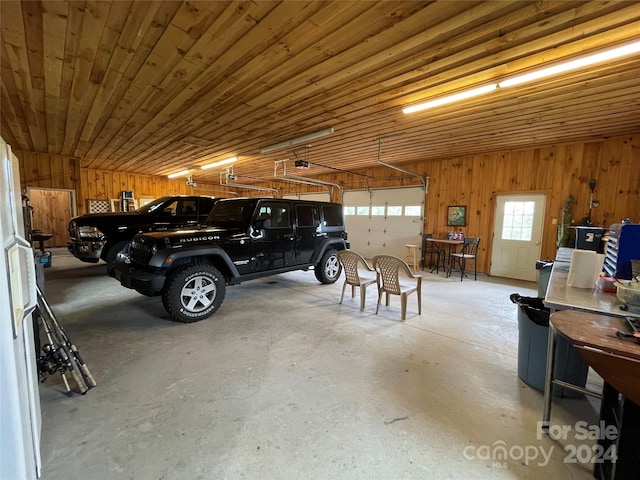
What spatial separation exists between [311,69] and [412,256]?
6136 millimetres

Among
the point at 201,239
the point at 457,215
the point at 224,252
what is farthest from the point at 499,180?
the point at 201,239

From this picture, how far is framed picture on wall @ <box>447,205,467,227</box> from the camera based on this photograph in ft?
23.2

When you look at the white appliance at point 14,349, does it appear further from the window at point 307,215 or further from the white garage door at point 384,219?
the white garage door at point 384,219

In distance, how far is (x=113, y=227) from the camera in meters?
5.44

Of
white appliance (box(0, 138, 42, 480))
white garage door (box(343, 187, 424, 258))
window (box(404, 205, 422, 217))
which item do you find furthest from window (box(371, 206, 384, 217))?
white appliance (box(0, 138, 42, 480))

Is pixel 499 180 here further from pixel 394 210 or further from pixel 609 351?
pixel 609 351

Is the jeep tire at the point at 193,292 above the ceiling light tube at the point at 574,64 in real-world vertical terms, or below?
below

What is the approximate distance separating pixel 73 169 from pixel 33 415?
1033cm

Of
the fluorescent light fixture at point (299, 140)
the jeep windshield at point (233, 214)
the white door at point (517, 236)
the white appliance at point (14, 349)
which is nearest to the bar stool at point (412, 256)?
the white door at point (517, 236)

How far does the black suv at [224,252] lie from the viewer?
3.30 m

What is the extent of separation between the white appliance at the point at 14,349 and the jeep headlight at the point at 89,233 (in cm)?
481

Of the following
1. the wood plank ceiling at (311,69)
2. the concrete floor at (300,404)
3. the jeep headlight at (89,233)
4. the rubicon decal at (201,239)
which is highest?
the wood plank ceiling at (311,69)

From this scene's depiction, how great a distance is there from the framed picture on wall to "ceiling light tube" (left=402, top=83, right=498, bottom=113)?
3.98 m

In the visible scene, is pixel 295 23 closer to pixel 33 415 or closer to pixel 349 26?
pixel 349 26
